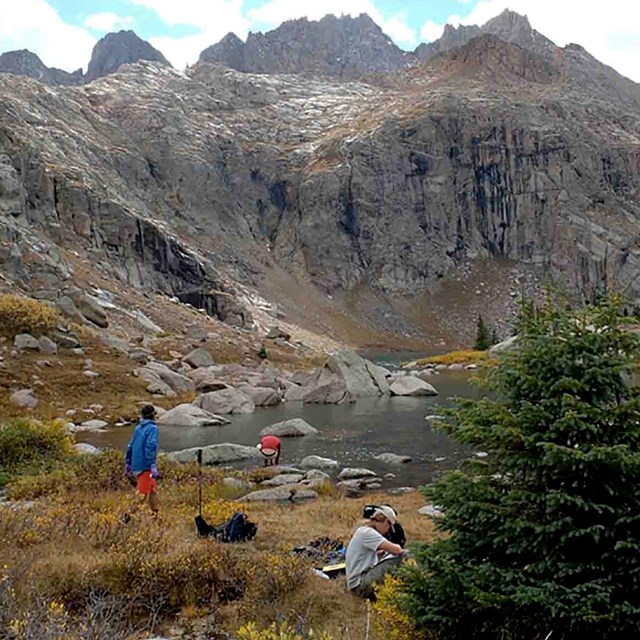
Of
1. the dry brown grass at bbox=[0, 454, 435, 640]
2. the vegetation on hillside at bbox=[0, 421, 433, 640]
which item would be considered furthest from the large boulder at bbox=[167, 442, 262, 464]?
the dry brown grass at bbox=[0, 454, 435, 640]

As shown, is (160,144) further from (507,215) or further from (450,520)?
(450,520)

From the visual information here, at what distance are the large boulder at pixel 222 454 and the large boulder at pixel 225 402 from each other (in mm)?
11920

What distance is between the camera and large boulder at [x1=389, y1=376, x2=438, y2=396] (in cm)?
4928

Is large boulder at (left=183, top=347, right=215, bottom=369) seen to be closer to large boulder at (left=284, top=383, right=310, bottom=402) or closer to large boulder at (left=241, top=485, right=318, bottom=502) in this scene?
large boulder at (left=284, top=383, right=310, bottom=402)

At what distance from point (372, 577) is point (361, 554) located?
0.42 meters

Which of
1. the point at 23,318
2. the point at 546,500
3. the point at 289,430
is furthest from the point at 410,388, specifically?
the point at 546,500

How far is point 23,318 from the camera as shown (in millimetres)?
40750

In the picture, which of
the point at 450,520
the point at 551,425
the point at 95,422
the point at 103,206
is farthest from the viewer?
the point at 103,206

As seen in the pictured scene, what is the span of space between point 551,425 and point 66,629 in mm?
5279

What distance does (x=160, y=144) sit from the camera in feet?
516

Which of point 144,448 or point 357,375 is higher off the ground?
point 144,448

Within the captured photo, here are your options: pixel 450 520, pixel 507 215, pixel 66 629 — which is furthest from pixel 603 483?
pixel 507 215

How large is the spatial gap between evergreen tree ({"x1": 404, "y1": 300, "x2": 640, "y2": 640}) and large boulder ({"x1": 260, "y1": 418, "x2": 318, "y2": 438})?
82.4 ft

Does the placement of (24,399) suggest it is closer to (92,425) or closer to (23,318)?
(92,425)
